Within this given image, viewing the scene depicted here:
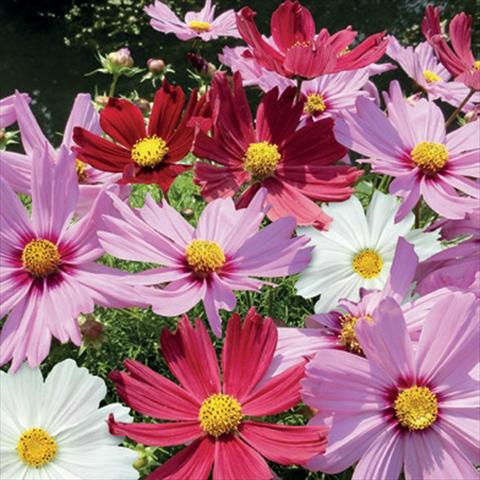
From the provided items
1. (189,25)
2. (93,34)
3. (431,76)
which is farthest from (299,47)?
(93,34)

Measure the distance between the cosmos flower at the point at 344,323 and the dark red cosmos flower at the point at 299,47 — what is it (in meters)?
0.15

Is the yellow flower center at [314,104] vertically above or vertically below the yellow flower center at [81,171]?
above

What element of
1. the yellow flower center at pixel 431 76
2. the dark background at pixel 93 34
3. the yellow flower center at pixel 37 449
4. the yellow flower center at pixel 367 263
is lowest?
the yellow flower center at pixel 37 449

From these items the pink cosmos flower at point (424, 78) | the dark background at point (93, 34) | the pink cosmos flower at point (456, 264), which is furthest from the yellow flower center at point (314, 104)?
the dark background at point (93, 34)

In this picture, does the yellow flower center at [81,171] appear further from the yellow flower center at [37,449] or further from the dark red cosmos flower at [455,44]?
the dark red cosmos flower at [455,44]

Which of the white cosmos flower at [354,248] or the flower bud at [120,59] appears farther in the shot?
the flower bud at [120,59]

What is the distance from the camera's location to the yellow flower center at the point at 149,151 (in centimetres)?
57

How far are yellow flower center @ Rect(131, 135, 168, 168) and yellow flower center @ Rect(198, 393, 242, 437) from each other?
18 centimetres

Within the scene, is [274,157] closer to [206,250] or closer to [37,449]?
[206,250]

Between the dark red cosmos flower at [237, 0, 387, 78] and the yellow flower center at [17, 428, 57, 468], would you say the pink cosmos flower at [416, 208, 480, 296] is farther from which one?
the yellow flower center at [17, 428, 57, 468]

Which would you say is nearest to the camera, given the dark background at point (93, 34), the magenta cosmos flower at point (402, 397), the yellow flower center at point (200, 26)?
the magenta cosmos flower at point (402, 397)

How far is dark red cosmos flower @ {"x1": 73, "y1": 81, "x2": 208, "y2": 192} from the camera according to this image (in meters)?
0.55

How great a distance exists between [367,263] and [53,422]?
0.25 meters

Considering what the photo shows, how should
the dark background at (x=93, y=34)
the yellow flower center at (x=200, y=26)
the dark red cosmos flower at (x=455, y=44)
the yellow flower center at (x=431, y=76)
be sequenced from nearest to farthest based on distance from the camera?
the dark red cosmos flower at (x=455, y=44)
the yellow flower center at (x=431, y=76)
the yellow flower center at (x=200, y=26)
the dark background at (x=93, y=34)
